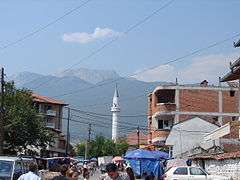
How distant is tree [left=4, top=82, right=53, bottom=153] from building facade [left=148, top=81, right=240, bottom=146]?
1997 centimetres

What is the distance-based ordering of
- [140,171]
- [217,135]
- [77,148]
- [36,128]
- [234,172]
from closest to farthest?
[234,172], [140,171], [217,135], [36,128], [77,148]

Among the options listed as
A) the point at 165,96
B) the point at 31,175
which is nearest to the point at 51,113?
the point at 165,96

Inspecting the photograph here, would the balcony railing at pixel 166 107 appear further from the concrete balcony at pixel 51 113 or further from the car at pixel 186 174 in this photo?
the concrete balcony at pixel 51 113

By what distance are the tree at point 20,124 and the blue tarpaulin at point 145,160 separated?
2110cm

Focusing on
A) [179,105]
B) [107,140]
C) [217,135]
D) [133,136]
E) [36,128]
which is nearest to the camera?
[217,135]

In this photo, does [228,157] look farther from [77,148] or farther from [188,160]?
[77,148]

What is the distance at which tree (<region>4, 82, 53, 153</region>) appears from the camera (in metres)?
60.1

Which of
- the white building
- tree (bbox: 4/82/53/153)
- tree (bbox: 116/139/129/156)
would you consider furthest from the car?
tree (bbox: 116/139/129/156)

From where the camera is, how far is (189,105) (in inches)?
3219

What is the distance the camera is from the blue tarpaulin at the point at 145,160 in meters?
39.9

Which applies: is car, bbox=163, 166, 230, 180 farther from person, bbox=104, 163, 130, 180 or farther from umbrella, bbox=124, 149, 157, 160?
person, bbox=104, 163, 130, 180

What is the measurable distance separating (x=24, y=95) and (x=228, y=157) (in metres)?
34.5

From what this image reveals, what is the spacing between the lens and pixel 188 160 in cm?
4550

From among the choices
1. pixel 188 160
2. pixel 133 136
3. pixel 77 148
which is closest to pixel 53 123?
pixel 77 148
